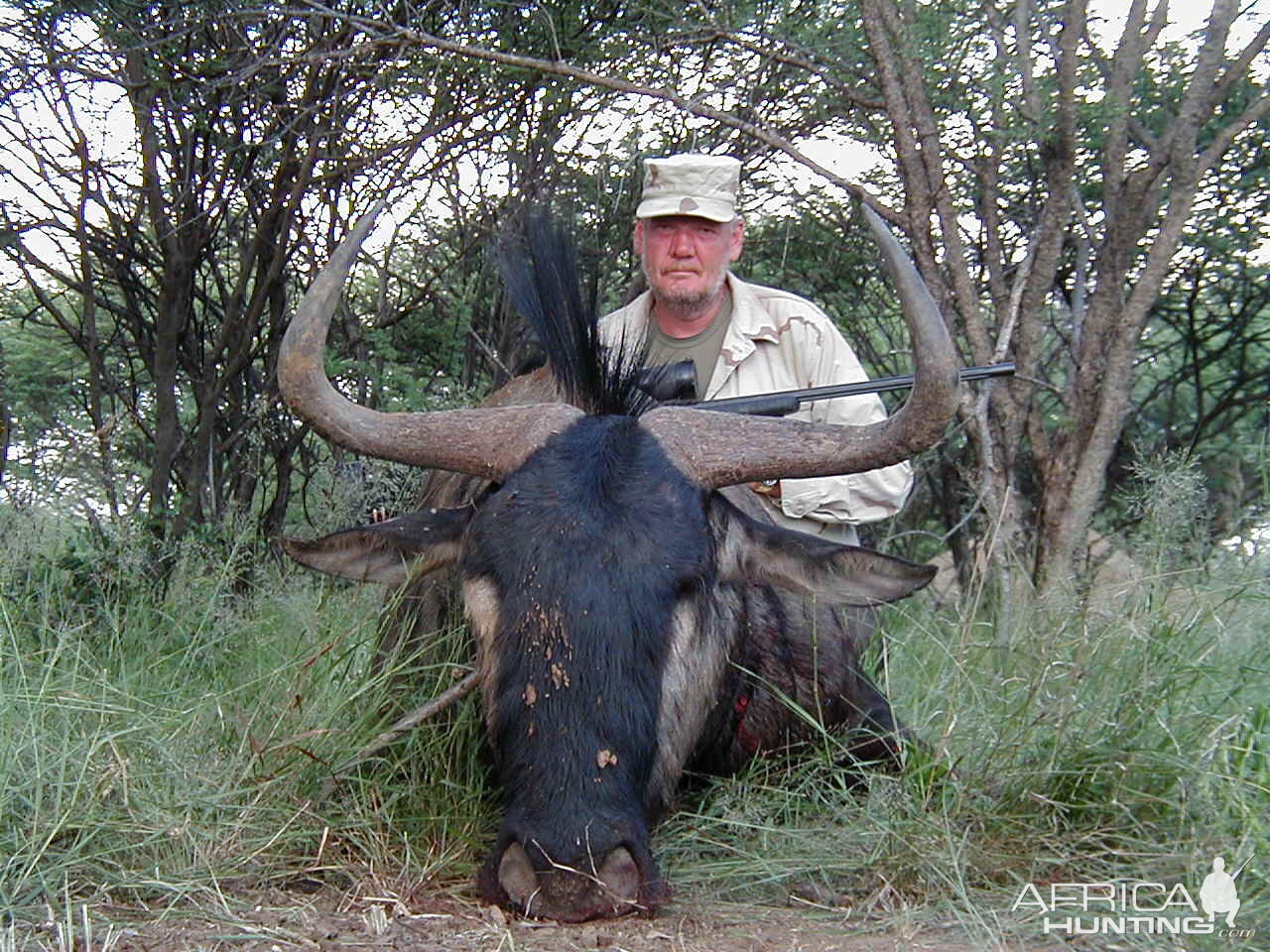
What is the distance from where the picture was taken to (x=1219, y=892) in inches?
105

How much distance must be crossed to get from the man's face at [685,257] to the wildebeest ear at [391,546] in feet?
6.15

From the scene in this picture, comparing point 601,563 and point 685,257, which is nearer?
point 601,563

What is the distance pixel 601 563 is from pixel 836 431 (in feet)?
2.35

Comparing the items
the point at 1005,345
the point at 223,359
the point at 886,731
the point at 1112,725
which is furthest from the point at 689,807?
the point at 223,359

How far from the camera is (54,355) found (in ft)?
27.6

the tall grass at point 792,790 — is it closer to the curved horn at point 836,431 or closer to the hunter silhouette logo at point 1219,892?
the hunter silhouette logo at point 1219,892

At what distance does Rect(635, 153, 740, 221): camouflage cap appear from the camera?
5258mm

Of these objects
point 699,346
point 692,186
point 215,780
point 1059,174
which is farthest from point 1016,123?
point 215,780

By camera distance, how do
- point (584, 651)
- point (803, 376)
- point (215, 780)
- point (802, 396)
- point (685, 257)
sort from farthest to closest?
point (685, 257) < point (803, 376) < point (802, 396) < point (215, 780) < point (584, 651)

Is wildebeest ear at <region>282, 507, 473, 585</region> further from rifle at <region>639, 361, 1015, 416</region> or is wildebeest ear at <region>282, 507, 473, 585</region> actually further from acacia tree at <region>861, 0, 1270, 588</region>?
acacia tree at <region>861, 0, 1270, 588</region>

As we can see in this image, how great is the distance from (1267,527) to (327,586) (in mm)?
3403

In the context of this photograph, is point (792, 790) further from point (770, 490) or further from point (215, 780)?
point (215, 780)

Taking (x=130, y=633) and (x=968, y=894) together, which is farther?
(x=130, y=633)

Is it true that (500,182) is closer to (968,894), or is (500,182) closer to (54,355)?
(54,355)
